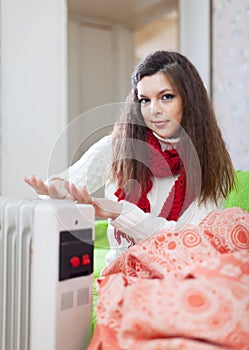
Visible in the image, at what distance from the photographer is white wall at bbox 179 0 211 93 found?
273 centimetres

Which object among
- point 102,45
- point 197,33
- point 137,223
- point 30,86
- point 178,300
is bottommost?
point 178,300

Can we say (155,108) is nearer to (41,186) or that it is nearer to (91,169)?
(91,169)

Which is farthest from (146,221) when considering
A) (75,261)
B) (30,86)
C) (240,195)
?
(30,86)

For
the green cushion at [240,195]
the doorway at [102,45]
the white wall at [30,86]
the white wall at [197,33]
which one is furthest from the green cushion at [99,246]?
the doorway at [102,45]

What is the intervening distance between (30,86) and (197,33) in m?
0.97

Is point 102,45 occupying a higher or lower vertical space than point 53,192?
higher

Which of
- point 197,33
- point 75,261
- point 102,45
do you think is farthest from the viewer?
point 102,45

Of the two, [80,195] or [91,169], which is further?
[91,169]

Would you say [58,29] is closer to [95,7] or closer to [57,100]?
[57,100]

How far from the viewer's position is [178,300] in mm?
857

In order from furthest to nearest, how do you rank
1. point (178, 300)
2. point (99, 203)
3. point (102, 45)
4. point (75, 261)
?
point (102, 45), point (99, 203), point (75, 261), point (178, 300)

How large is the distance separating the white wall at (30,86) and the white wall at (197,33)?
0.71 metres

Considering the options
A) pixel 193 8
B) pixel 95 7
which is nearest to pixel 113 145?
pixel 193 8

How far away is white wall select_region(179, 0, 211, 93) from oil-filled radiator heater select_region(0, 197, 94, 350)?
190cm
